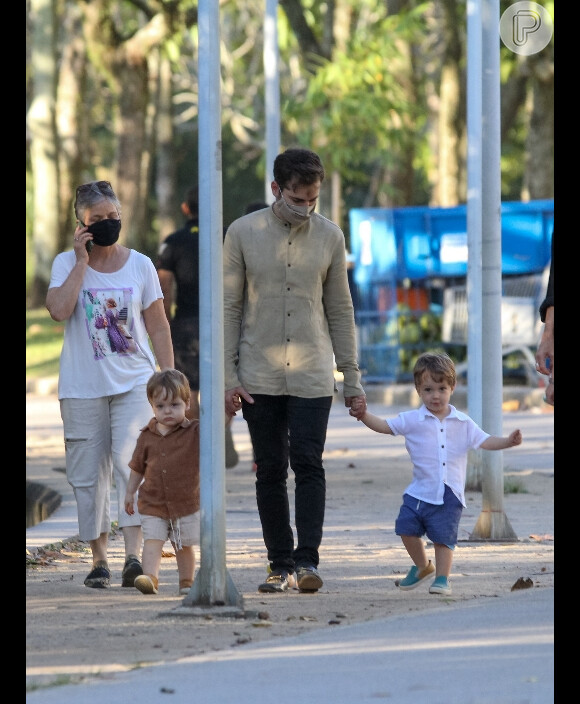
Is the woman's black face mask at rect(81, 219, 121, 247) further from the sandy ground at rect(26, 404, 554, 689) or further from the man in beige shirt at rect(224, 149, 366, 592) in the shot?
the sandy ground at rect(26, 404, 554, 689)

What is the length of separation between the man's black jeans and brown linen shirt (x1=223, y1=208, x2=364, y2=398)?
93 millimetres

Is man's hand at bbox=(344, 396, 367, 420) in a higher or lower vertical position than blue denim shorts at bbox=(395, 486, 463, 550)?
higher

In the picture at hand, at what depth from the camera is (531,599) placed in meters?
7.01

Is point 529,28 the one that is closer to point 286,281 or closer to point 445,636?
point 286,281

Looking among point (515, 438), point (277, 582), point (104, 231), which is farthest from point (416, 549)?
point (104, 231)

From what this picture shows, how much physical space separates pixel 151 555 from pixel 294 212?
1.69 metres

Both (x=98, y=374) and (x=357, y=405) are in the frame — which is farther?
(x=98, y=374)

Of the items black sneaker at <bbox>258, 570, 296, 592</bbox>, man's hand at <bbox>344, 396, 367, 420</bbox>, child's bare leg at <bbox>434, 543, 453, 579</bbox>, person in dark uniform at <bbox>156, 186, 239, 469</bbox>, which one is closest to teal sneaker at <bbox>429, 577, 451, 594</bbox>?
child's bare leg at <bbox>434, 543, 453, 579</bbox>

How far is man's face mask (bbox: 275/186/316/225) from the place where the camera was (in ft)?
24.2

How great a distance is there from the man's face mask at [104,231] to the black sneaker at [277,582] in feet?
5.65

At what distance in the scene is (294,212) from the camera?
24.2ft

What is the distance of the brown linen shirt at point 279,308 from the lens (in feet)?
24.4

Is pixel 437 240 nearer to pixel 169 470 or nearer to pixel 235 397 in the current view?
pixel 235 397

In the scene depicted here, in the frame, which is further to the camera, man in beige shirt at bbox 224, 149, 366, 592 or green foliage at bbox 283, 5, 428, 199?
green foliage at bbox 283, 5, 428, 199
